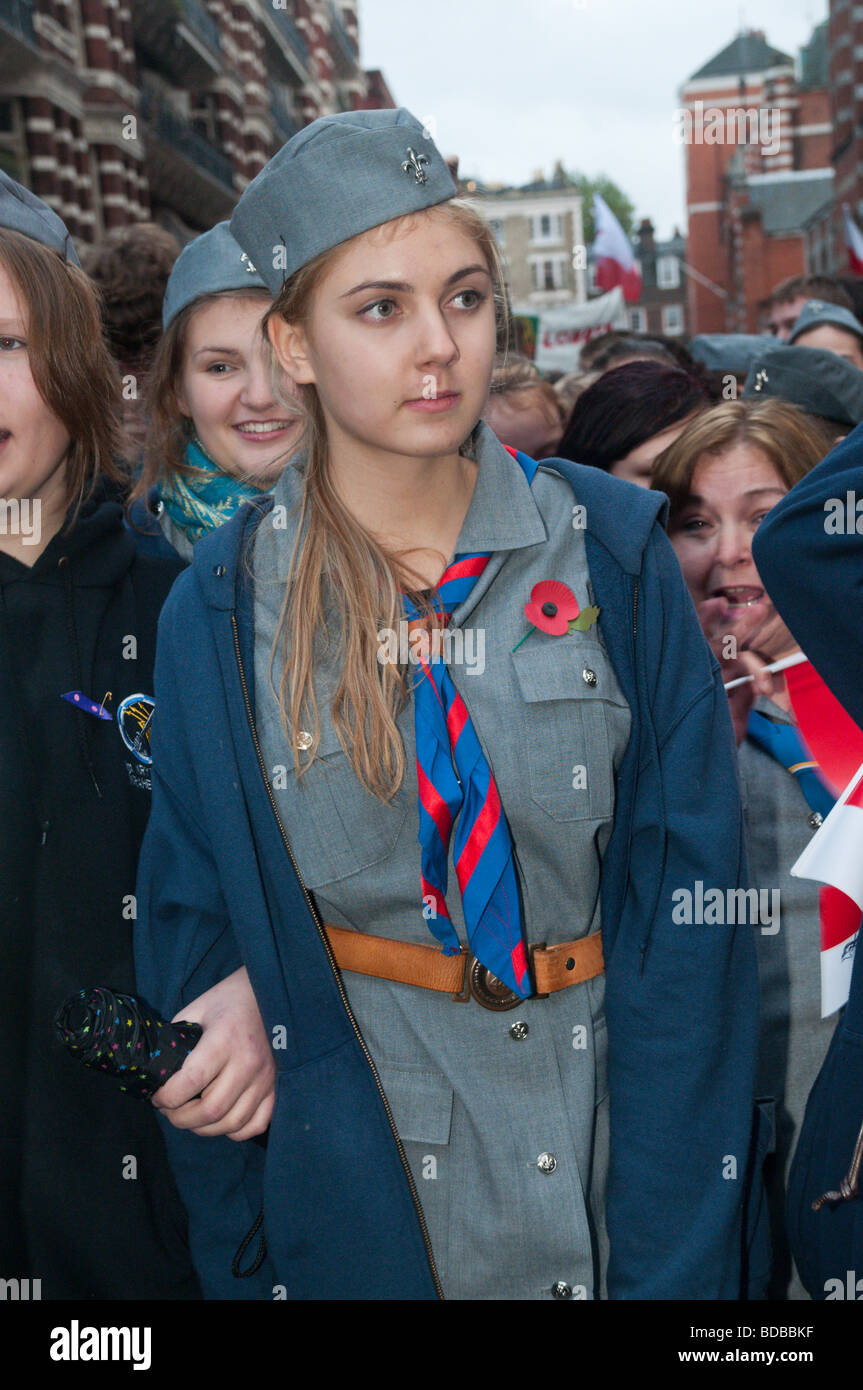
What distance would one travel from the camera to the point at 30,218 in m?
2.54

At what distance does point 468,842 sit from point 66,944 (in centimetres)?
90

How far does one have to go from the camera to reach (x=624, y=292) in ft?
51.0

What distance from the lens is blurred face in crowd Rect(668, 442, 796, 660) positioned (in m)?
2.94

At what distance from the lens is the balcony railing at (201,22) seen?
77.1 ft

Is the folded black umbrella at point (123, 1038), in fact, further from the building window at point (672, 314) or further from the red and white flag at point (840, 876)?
the building window at point (672, 314)

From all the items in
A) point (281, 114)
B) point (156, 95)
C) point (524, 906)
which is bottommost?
point (524, 906)

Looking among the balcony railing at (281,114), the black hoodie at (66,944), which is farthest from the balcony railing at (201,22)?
the black hoodie at (66,944)

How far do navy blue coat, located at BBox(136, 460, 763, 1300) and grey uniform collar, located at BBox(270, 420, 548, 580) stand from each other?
0.27 ft

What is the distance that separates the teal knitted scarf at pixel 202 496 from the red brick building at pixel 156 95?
8.12 metres

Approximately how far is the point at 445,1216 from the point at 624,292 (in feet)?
48.4

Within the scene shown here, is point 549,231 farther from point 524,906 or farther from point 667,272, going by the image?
point 524,906

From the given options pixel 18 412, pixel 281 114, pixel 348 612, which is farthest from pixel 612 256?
pixel 281 114

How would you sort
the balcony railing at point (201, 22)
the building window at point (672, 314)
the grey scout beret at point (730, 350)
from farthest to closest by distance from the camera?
the building window at point (672, 314), the balcony railing at point (201, 22), the grey scout beret at point (730, 350)
